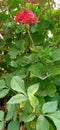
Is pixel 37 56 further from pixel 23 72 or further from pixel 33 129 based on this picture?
pixel 33 129

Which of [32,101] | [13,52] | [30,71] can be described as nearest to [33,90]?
[32,101]

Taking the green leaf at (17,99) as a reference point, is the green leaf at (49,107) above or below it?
below

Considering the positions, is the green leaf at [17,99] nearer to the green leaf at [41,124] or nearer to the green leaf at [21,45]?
the green leaf at [41,124]

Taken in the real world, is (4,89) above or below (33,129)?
above

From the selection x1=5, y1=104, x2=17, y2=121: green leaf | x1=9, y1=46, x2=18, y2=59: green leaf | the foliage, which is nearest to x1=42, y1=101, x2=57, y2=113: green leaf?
the foliage

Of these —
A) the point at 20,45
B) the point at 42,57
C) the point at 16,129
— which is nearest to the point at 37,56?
the point at 42,57

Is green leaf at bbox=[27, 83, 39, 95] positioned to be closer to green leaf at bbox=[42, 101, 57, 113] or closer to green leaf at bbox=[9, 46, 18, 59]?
green leaf at bbox=[42, 101, 57, 113]

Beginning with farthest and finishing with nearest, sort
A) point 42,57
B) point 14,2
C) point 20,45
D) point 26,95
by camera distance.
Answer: point 14,2 < point 20,45 < point 42,57 < point 26,95

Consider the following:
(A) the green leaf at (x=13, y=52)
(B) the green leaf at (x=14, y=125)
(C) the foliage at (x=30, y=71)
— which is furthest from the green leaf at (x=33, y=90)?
(A) the green leaf at (x=13, y=52)
